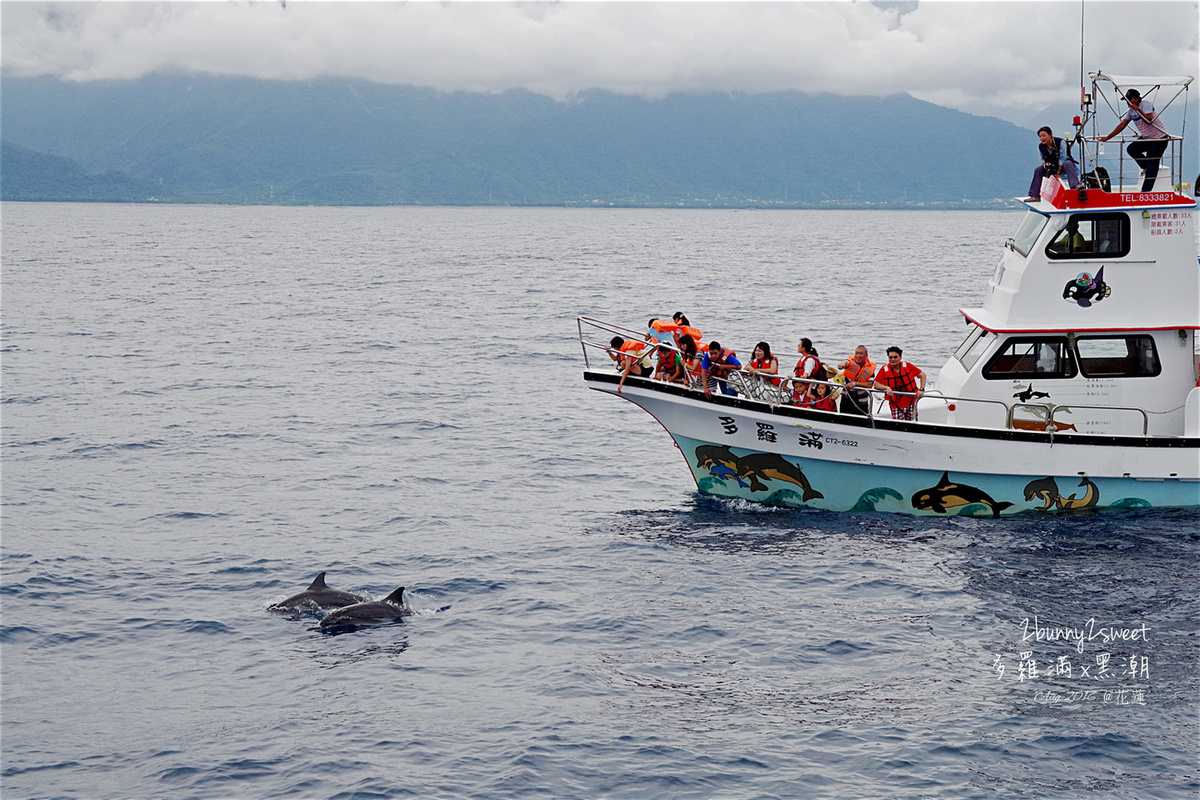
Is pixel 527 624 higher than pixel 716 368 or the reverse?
the reverse

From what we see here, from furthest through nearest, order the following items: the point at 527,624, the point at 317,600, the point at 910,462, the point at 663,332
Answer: the point at 663,332, the point at 910,462, the point at 317,600, the point at 527,624

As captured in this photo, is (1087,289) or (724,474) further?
(724,474)

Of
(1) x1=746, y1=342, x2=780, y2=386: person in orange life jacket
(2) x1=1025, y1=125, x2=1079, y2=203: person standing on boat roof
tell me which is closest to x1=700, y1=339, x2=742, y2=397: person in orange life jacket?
(1) x1=746, y1=342, x2=780, y2=386: person in orange life jacket

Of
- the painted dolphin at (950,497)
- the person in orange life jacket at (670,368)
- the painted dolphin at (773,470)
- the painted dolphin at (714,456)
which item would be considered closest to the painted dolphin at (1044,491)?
the painted dolphin at (950,497)

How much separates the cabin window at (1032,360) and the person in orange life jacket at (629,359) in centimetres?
633

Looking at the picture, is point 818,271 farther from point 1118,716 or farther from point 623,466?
point 1118,716

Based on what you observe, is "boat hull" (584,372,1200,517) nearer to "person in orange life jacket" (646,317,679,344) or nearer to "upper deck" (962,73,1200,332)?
"person in orange life jacket" (646,317,679,344)

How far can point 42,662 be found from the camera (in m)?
15.6

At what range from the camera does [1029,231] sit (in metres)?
20.9

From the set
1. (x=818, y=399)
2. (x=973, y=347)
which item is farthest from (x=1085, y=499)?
(x=818, y=399)

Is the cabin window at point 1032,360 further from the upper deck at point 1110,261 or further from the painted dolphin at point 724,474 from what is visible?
the painted dolphin at point 724,474

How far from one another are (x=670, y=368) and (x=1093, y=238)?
812 centimetres

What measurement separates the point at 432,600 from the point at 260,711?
4.04 metres

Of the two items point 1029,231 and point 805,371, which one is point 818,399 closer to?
point 805,371
